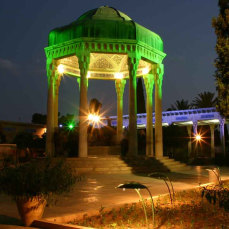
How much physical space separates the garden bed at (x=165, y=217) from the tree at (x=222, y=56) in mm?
5870

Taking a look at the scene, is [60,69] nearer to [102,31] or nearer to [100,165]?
[102,31]

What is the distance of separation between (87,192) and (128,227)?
18.1 feet

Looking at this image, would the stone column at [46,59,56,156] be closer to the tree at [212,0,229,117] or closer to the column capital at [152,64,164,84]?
the column capital at [152,64,164,84]

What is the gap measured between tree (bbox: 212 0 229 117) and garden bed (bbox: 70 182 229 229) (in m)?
5.87

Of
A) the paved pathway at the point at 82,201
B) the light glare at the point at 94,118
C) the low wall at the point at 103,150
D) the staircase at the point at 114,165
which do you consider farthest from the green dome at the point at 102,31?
the paved pathway at the point at 82,201

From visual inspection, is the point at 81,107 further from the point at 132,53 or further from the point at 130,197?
the point at 130,197

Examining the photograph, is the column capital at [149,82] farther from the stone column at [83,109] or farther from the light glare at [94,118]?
the stone column at [83,109]

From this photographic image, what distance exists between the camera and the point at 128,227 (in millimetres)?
7199

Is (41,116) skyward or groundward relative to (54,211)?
skyward

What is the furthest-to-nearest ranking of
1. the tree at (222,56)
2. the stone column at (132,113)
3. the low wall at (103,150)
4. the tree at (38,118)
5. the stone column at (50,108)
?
1. the tree at (38,118)
2. the low wall at (103,150)
3. the stone column at (50,108)
4. the stone column at (132,113)
5. the tree at (222,56)

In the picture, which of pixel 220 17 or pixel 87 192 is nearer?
pixel 87 192

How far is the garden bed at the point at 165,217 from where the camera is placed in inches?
290

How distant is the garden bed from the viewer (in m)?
7.36

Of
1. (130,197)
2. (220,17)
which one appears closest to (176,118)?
(220,17)
